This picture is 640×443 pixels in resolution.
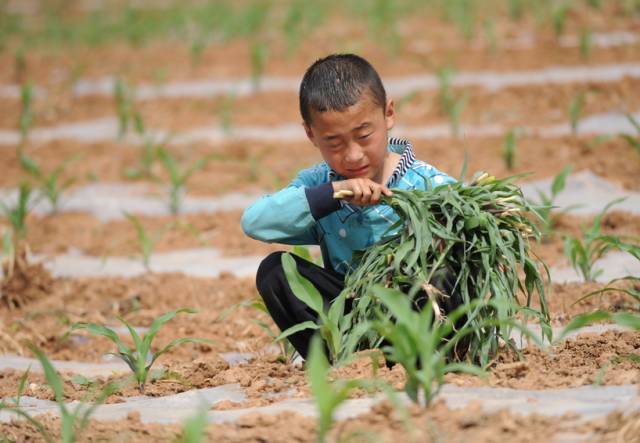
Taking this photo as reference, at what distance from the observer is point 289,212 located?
9.52ft

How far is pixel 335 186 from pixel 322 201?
60 millimetres

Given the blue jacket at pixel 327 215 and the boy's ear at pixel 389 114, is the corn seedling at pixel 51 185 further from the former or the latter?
the boy's ear at pixel 389 114

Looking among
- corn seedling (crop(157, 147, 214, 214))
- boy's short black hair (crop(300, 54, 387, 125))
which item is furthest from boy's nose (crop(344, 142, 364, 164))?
corn seedling (crop(157, 147, 214, 214))

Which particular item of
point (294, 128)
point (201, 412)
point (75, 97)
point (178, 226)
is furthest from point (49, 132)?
point (201, 412)

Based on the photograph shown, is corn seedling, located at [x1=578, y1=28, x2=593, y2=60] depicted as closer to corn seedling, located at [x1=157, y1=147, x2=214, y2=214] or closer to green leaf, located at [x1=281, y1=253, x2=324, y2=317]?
corn seedling, located at [x1=157, y1=147, x2=214, y2=214]

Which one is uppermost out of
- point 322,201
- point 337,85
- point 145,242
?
point 337,85

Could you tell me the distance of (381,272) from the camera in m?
2.79

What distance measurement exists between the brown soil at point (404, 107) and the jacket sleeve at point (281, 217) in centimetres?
356

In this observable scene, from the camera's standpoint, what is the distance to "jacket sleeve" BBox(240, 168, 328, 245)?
2887mm

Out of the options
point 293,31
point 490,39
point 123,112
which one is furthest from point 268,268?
point 293,31

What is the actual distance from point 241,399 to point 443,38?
665 centimetres

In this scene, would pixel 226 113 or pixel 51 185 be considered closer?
pixel 51 185

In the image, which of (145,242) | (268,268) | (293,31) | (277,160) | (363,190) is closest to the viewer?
(363,190)

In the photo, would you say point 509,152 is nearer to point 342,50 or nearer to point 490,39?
point 490,39
